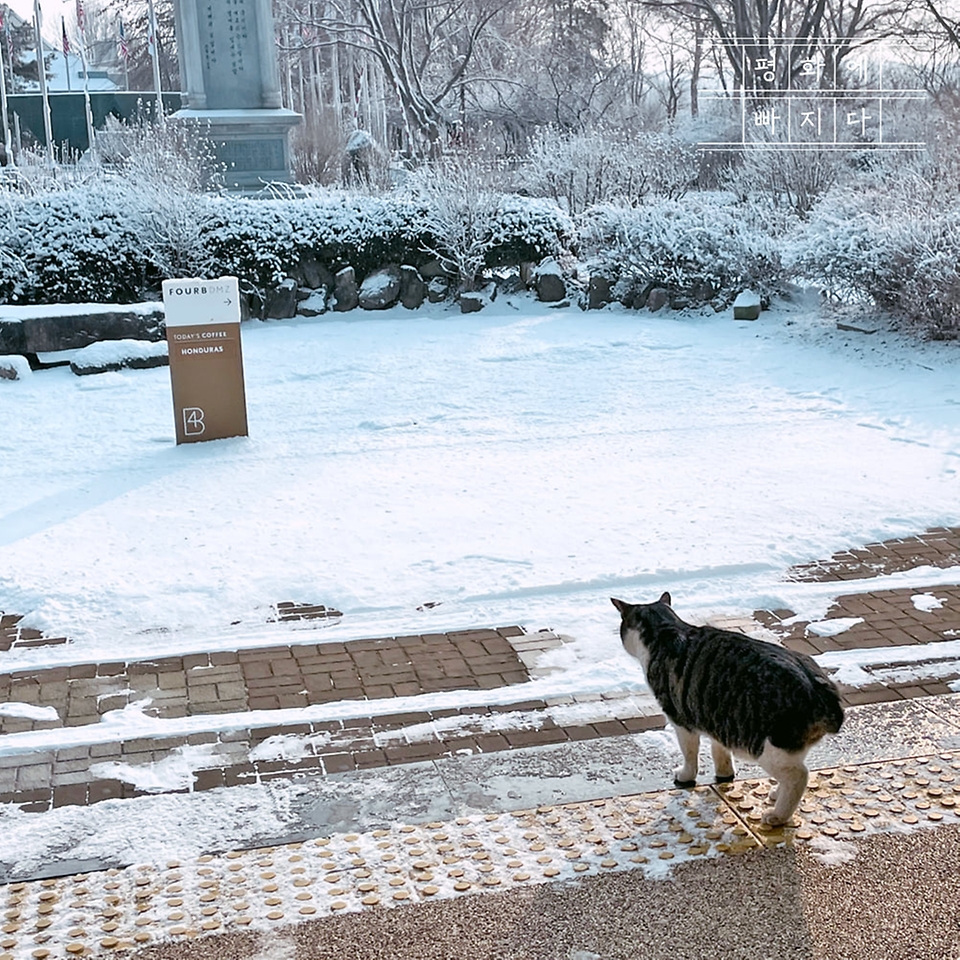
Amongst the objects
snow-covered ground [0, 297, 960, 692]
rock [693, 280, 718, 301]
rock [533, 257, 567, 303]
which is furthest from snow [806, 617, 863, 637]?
rock [533, 257, 567, 303]

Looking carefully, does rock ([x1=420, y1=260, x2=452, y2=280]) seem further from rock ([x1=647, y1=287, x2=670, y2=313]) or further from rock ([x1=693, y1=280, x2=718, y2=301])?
rock ([x1=693, y1=280, x2=718, y2=301])

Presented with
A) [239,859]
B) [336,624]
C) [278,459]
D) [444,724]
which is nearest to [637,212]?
[278,459]

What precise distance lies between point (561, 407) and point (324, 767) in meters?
6.26

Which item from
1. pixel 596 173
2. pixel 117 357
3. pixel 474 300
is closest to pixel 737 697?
pixel 117 357

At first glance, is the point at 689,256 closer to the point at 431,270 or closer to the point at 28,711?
the point at 431,270

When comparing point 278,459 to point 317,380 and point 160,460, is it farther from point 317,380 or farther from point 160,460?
point 317,380

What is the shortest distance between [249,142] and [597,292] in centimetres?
871

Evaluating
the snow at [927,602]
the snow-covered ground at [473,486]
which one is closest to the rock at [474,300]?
the snow-covered ground at [473,486]

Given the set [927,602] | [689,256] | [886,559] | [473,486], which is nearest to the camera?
[927,602]

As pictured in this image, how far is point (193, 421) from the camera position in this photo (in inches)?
340

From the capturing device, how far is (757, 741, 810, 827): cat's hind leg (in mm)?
3322

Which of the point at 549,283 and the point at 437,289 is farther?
the point at 437,289

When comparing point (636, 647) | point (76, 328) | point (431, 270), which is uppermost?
point (431, 270)

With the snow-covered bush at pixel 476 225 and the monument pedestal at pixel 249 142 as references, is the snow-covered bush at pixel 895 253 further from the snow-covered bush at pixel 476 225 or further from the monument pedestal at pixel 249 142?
the monument pedestal at pixel 249 142
